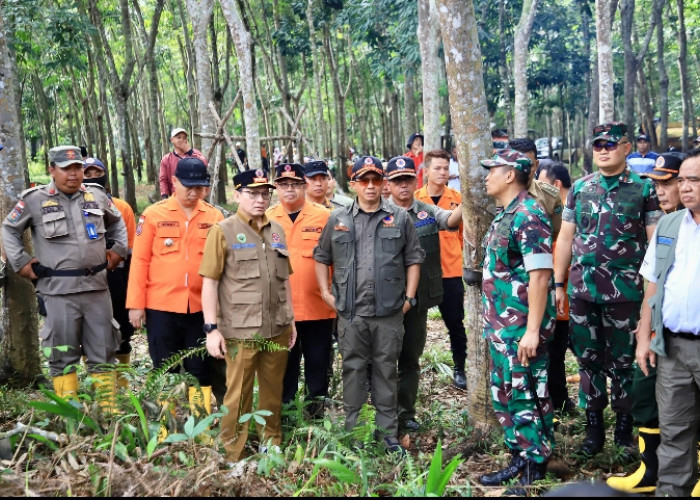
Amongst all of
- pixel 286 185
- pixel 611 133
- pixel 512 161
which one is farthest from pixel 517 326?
pixel 286 185

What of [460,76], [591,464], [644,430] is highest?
[460,76]

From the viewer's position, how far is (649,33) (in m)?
17.8

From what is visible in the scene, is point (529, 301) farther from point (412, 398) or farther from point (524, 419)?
point (412, 398)

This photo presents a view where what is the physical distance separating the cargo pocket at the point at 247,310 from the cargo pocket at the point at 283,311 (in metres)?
0.16

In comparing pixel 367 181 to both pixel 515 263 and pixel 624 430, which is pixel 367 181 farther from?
pixel 624 430

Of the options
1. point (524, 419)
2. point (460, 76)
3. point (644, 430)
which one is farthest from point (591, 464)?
point (460, 76)

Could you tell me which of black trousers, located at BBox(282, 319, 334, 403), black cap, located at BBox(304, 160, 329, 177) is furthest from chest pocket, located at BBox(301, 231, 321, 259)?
black cap, located at BBox(304, 160, 329, 177)

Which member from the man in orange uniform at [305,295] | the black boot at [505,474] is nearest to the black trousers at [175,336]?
the man in orange uniform at [305,295]

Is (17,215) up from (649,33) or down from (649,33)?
down

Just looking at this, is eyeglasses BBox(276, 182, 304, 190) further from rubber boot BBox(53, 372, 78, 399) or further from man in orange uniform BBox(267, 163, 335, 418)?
rubber boot BBox(53, 372, 78, 399)

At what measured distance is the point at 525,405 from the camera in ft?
12.9

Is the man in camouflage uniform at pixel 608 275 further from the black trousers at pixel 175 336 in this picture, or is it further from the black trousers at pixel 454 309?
the black trousers at pixel 175 336

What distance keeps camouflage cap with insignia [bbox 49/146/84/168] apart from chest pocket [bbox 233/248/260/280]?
162cm

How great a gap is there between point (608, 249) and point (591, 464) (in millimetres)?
1457
